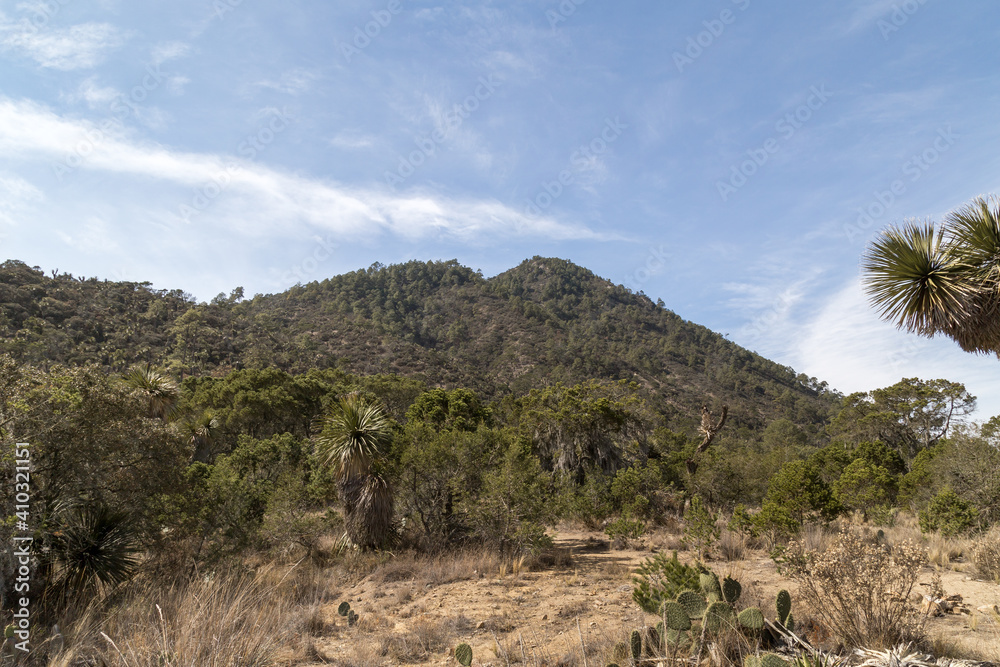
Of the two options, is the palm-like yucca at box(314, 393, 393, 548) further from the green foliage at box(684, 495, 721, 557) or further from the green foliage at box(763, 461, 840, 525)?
the green foliage at box(763, 461, 840, 525)

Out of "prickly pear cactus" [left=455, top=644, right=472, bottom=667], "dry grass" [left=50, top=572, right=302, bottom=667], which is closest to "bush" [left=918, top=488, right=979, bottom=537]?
"prickly pear cactus" [left=455, top=644, right=472, bottom=667]

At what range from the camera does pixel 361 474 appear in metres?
13.7

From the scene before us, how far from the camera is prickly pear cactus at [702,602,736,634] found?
491cm

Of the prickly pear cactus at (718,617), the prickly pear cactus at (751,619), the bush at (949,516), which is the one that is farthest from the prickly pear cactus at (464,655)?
the bush at (949,516)

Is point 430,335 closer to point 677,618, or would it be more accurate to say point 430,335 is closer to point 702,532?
point 702,532

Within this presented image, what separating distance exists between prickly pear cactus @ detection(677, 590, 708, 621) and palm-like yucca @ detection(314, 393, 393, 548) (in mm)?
10089

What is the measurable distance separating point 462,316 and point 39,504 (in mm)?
104620

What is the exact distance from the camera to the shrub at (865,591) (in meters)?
4.75

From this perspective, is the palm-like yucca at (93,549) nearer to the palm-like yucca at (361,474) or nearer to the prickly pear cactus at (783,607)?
the palm-like yucca at (361,474)

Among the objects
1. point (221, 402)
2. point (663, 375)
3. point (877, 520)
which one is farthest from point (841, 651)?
point (663, 375)

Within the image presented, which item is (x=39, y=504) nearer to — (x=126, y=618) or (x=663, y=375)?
(x=126, y=618)

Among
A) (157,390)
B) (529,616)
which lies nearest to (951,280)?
(529,616)

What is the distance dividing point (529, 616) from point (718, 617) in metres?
4.17

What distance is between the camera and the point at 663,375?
87875mm
